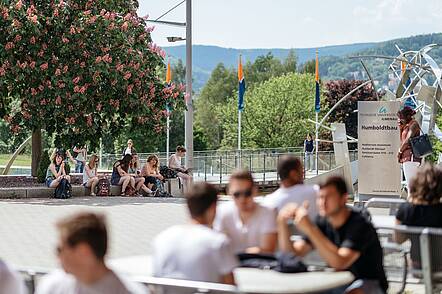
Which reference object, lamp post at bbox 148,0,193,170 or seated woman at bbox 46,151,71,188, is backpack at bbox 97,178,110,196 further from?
lamp post at bbox 148,0,193,170

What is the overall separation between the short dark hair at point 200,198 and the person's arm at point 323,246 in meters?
0.65

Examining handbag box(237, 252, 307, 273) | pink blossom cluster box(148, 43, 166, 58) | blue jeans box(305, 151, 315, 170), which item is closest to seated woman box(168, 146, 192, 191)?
pink blossom cluster box(148, 43, 166, 58)

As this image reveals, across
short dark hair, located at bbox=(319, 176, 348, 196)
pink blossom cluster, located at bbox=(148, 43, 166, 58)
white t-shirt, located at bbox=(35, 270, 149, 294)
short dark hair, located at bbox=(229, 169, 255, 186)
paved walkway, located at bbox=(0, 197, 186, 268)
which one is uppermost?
pink blossom cluster, located at bbox=(148, 43, 166, 58)

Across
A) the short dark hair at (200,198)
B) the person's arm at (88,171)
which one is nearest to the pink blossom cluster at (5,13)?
the person's arm at (88,171)

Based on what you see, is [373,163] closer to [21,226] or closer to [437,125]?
[21,226]

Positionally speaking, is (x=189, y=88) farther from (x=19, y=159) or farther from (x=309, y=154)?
(x=19, y=159)

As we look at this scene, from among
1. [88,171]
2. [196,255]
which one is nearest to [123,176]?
[88,171]

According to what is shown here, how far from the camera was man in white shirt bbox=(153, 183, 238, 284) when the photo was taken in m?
5.91

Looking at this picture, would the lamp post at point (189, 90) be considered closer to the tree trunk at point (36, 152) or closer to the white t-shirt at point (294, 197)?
the tree trunk at point (36, 152)

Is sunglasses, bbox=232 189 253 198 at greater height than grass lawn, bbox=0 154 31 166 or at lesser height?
greater

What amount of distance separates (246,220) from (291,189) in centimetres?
87

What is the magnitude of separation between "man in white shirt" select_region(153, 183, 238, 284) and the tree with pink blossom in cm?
1897

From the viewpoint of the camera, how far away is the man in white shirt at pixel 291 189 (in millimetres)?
8102

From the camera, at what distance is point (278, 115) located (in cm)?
9531
